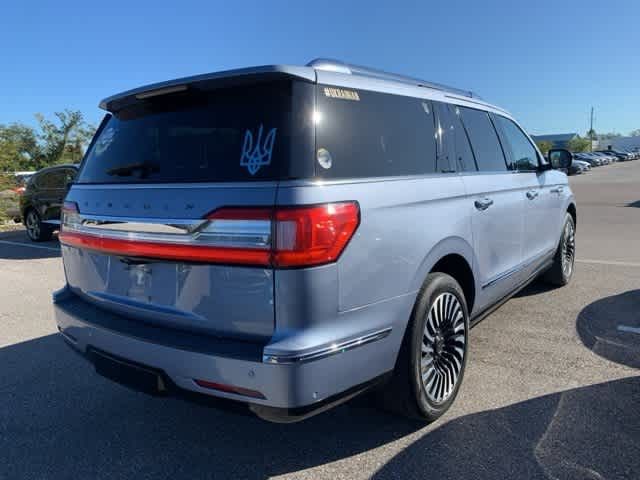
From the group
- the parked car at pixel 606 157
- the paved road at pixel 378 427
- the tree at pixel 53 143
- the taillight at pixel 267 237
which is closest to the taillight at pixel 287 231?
the taillight at pixel 267 237

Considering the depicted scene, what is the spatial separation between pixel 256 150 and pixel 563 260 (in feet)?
14.8

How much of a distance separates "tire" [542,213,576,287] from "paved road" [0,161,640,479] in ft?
3.60

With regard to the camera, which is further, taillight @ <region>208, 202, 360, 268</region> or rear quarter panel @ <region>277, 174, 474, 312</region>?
rear quarter panel @ <region>277, 174, 474, 312</region>

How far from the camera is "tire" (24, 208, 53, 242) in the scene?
11.3 m

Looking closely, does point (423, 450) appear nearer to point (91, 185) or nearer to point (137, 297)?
point (137, 297)

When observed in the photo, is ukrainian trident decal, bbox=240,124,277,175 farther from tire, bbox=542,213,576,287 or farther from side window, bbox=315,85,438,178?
tire, bbox=542,213,576,287

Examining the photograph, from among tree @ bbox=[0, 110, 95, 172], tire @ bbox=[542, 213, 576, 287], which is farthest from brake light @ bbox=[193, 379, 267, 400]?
tree @ bbox=[0, 110, 95, 172]

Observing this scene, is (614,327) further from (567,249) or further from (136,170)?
(136,170)

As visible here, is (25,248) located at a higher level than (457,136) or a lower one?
lower

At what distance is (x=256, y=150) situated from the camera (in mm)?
2178

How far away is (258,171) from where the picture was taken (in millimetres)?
2131

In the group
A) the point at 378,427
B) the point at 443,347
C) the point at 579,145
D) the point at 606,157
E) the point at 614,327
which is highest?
the point at 579,145

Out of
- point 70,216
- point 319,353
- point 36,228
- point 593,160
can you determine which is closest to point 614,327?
point 319,353

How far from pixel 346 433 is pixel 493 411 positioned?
90cm
